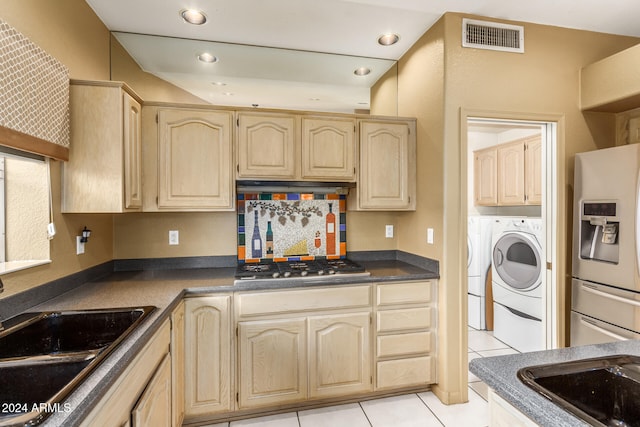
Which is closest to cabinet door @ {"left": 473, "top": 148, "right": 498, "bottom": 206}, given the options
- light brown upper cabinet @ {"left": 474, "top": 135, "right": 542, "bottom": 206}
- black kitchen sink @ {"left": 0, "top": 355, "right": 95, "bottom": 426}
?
light brown upper cabinet @ {"left": 474, "top": 135, "right": 542, "bottom": 206}

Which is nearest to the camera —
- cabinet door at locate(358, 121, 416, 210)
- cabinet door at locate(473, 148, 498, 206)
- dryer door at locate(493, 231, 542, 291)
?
cabinet door at locate(358, 121, 416, 210)

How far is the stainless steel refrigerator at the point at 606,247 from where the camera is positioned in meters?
1.96

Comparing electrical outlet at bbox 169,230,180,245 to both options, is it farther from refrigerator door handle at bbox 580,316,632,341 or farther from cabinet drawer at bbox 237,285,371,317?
refrigerator door handle at bbox 580,316,632,341

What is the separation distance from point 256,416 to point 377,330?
99 cm

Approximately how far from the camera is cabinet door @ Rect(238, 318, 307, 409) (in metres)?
2.12

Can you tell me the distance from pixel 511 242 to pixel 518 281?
0.37 metres

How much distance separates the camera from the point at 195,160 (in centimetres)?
231

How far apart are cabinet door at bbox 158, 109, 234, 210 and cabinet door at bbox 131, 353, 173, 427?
1046 mm

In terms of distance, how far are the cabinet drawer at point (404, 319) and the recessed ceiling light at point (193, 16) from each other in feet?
7.85

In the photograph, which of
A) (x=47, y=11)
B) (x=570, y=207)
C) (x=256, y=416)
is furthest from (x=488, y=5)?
(x=256, y=416)

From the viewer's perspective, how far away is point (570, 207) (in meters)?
2.48

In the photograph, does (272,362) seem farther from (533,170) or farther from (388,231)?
(533,170)

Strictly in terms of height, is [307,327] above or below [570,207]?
below

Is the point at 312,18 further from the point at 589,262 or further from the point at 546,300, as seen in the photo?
the point at 546,300
